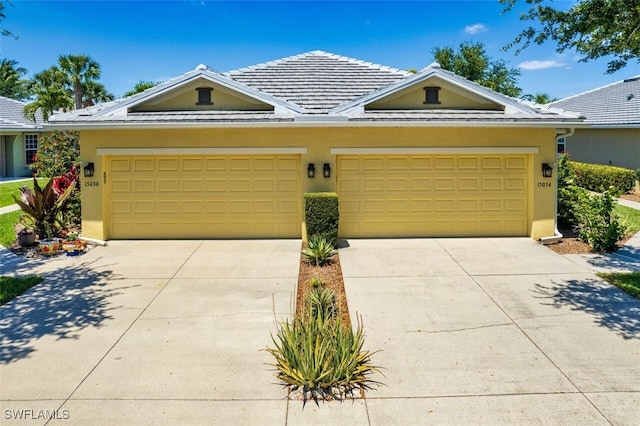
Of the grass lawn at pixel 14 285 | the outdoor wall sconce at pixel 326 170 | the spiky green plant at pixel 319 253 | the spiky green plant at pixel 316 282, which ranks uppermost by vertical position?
the outdoor wall sconce at pixel 326 170

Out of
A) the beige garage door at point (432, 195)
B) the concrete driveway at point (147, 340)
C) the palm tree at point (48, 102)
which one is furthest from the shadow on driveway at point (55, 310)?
the palm tree at point (48, 102)

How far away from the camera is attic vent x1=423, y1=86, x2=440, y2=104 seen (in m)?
12.7

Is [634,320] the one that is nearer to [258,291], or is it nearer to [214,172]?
[258,291]

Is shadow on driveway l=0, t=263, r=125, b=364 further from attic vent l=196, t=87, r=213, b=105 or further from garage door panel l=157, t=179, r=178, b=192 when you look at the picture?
attic vent l=196, t=87, r=213, b=105

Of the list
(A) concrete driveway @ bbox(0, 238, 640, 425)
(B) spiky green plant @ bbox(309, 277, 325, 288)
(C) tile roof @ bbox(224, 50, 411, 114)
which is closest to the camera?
(A) concrete driveway @ bbox(0, 238, 640, 425)

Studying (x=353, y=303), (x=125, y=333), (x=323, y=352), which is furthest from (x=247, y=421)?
(x=353, y=303)

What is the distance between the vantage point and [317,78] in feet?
48.7

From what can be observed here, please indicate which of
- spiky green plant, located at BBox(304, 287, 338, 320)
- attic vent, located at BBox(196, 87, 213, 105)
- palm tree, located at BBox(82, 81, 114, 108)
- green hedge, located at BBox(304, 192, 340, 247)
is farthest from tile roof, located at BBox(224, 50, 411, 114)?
palm tree, located at BBox(82, 81, 114, 108)

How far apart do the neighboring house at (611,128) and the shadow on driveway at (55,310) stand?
64.0 feet

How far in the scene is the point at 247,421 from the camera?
4.56 metres

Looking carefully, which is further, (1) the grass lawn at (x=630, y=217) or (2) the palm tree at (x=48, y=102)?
(2) the palm tree at (x=48, y=102)

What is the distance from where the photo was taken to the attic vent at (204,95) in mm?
12641

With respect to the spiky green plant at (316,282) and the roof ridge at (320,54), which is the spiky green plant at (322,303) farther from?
the roof ridge at (320,54)

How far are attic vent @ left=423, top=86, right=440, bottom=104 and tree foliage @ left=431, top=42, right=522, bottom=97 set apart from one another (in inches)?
995
